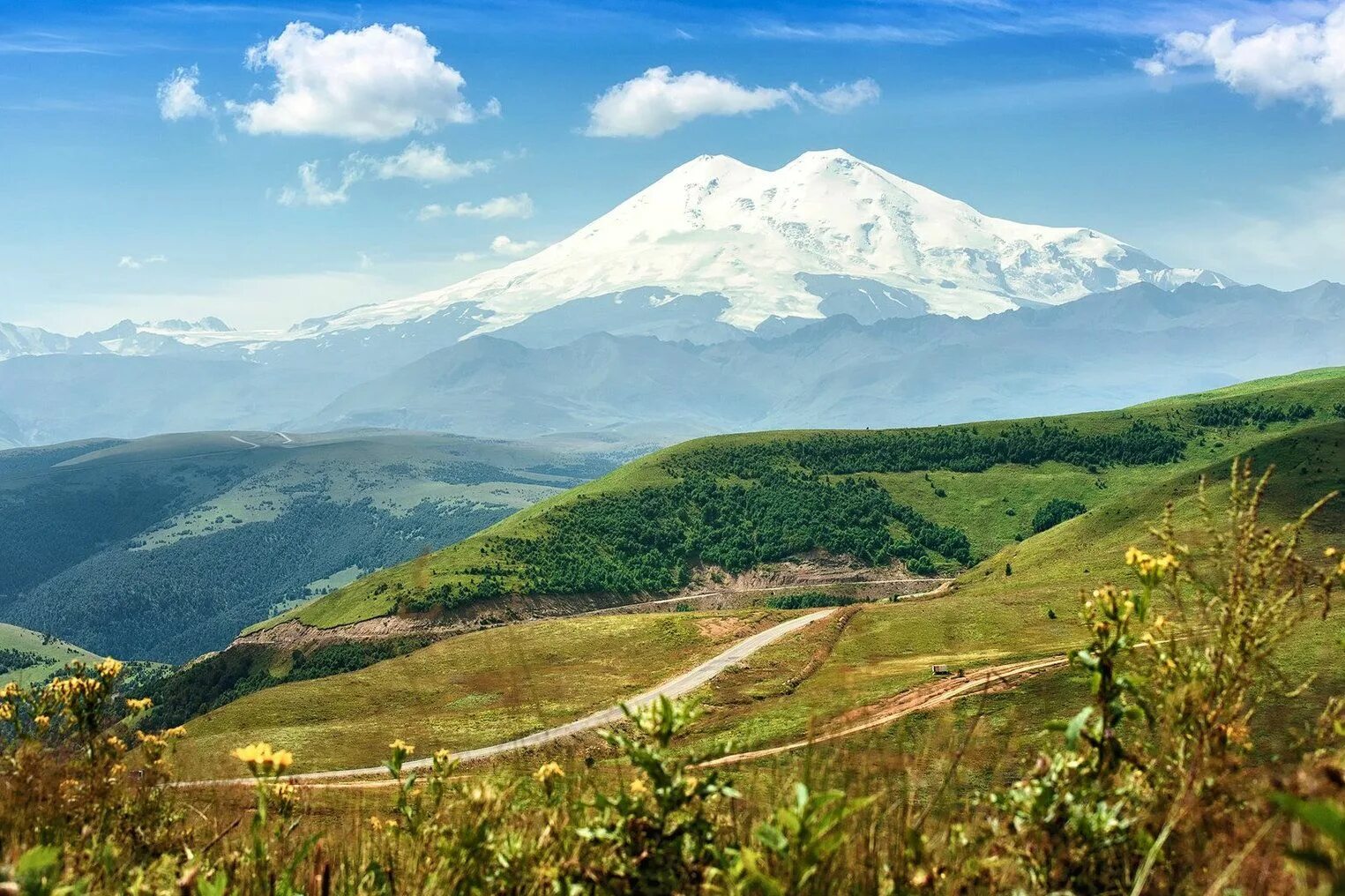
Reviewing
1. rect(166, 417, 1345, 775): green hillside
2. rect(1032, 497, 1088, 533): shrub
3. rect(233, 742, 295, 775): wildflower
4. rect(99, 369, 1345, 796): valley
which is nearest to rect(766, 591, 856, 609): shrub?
rect(99, 369, 1345, 796): valley

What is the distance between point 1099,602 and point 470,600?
14128 centimetres

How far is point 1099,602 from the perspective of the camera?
522cm

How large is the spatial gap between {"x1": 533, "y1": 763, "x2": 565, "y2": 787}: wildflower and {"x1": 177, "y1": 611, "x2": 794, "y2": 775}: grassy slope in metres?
49.6

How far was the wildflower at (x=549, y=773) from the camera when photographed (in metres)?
5.82

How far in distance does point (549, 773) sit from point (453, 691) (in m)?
81.2

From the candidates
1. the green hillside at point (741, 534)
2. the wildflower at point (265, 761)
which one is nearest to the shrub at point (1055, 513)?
the green hillside at point (741, 534)

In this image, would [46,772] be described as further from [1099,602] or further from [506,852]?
[1099,602]

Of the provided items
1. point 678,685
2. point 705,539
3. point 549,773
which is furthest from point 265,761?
point 705,539

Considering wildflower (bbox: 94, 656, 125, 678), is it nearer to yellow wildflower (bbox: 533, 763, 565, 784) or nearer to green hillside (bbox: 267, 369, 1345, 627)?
yellow wildflower (bbox: 533, 763, 565, 784)

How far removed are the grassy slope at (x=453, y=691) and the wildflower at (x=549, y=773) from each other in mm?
49564

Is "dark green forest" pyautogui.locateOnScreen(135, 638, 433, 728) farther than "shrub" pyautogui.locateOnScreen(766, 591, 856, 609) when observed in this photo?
No

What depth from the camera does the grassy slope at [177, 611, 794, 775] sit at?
234 feet

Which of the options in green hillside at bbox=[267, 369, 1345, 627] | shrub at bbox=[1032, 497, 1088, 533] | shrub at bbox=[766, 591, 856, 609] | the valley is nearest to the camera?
the valley

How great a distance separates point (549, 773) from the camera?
588cm
